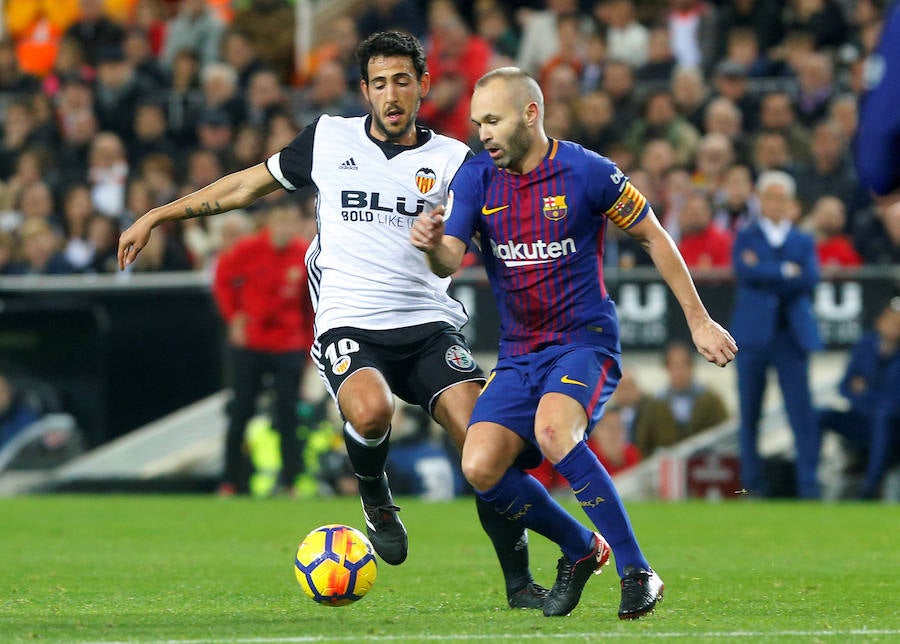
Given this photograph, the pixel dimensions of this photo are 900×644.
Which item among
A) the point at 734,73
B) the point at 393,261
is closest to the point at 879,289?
the point at 734,73

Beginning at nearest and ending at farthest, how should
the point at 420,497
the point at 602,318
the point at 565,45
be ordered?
the point at 602,318
the point at 420,497
the point at 565,45

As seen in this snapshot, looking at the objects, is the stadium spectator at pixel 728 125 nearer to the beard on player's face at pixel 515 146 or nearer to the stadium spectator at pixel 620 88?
the stadium spectator at pixel 620 88

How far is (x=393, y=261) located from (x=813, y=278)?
6310mm

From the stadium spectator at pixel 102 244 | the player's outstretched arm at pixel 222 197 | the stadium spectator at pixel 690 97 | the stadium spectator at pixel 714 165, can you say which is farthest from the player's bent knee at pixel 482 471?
the stadium spectator at pixel 690 97

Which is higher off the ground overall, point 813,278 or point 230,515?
point 813,278

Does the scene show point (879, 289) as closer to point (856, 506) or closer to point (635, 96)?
point (856, 506)

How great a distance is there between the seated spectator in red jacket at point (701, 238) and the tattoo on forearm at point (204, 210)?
7.17 meters

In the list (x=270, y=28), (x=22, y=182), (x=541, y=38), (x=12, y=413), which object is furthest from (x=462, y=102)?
(x=270, y=28)

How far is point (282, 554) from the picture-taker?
9055 millimetres

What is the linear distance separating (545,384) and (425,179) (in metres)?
1.31

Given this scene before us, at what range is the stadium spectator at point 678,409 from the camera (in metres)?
13.4

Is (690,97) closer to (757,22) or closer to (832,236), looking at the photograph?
(757,22)

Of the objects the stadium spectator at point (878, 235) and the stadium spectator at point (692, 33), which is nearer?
the stadium spectator at point (878, 235)

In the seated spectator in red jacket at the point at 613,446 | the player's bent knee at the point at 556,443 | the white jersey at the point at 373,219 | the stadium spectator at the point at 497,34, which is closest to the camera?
the player's bent knee at the point at 556,443
